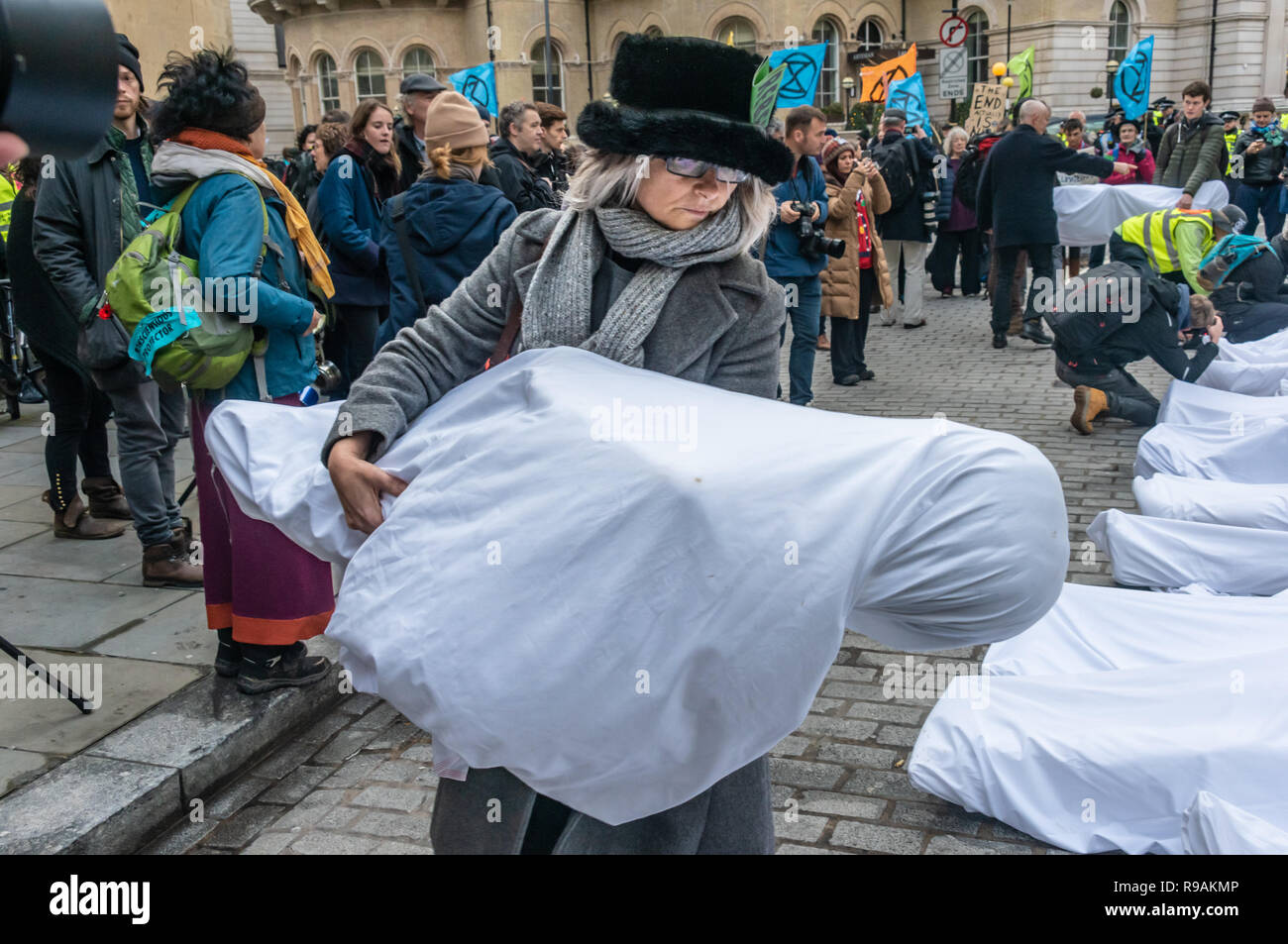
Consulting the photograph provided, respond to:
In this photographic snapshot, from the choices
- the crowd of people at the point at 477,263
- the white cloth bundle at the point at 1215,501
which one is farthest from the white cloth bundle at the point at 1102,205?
the white cloth bundle at the point at 1215,501

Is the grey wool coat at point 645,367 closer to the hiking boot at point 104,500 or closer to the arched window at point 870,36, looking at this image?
the hiking boot at point 104,500

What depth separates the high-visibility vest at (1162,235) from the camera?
8188mm

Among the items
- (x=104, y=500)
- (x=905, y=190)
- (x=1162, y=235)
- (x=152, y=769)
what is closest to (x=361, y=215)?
(x=104, y=500)

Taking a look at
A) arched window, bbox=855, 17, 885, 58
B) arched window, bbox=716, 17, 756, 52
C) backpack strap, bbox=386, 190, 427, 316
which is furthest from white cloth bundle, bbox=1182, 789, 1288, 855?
arched window, bbox=855, 17, 885, 58

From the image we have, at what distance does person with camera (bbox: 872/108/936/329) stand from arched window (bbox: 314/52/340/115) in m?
39.3

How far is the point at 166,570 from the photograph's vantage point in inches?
202

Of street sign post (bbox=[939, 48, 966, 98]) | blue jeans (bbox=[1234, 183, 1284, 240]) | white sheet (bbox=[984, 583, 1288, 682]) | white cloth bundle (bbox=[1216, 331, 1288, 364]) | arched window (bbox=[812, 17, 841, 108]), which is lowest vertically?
white sheet (bbox=[984, 583, 1288, 682])

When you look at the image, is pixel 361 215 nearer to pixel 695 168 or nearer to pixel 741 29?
pixel 695 168

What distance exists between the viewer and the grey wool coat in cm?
214

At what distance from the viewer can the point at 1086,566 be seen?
5.29m

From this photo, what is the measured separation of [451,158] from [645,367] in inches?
132

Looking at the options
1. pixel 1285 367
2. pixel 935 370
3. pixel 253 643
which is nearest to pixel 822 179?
pixel 935 370

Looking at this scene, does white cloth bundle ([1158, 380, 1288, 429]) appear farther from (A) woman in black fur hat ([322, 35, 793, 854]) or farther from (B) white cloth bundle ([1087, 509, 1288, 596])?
(A) woman in black fur hat ([322, 35, 793, 854])
